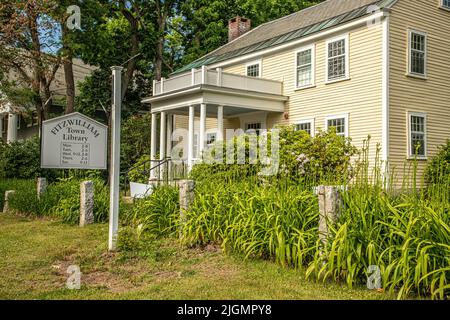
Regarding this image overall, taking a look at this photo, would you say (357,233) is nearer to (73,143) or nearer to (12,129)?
(73,143)

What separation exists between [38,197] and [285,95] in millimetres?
10551

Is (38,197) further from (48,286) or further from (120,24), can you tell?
(120,24)

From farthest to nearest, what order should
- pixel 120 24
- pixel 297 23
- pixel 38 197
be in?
pixel 120 24, pixel 297 23, pixel 38 197

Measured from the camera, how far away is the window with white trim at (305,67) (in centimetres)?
1748

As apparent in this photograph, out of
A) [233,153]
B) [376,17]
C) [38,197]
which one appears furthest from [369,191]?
[376,17]

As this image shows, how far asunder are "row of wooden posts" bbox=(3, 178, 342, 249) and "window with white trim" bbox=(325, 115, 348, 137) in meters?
9.04

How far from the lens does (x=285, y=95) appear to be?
18609mm

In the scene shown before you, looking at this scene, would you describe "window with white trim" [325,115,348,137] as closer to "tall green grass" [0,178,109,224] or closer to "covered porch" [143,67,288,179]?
"covered porch" [143,67,288,179]

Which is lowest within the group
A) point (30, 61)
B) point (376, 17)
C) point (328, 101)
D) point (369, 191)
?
point (369, 191)

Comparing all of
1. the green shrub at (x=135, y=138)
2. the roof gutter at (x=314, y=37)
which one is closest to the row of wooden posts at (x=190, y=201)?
the roof gutter at (x=314, y=37)

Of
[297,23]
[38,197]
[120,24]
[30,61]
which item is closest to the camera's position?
[38,197]

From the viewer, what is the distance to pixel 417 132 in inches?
612

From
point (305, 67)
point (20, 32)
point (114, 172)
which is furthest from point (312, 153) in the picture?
point (20, 32)

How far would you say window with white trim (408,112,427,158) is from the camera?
15.3 meters
